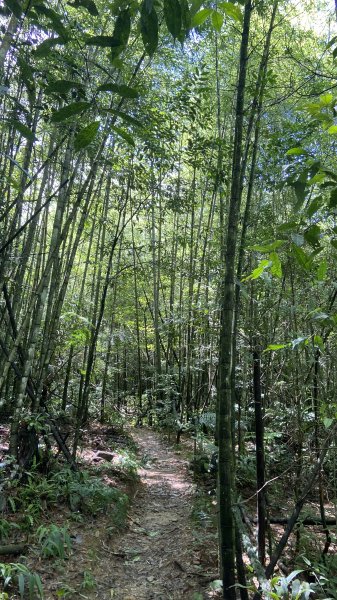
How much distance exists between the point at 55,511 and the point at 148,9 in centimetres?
397

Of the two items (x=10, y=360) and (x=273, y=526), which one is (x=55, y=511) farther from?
(x=273, y=526)

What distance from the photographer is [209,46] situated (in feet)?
17.9

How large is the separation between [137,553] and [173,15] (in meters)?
4.11

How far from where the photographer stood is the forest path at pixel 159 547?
3.15 metres

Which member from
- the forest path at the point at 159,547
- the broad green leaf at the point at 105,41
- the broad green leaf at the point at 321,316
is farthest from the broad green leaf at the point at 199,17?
the forest path at the point at 159,547

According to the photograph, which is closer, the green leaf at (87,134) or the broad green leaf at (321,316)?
the green leaf at (87,134)

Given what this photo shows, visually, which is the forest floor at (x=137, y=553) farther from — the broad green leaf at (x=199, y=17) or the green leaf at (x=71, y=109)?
the broad green leaf at (x=199, y=17)

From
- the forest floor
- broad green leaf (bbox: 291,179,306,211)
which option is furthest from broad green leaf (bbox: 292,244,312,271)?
the forest floor

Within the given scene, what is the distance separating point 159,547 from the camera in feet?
12.6

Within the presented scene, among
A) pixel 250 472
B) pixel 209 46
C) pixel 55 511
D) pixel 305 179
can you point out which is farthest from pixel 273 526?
pixel 209 46

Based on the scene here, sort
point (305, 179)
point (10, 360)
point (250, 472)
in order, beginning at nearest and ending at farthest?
point (305, 179), point (10, 360), point (250, 472)

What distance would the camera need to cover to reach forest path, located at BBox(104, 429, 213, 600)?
3152 mm

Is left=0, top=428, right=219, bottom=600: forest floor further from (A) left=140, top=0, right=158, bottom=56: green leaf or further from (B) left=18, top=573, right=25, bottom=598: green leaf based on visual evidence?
(A) left=140, top=0, right=158, bottom=56: green leaf

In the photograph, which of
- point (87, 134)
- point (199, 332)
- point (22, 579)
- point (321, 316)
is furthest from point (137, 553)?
point (87, 134)
